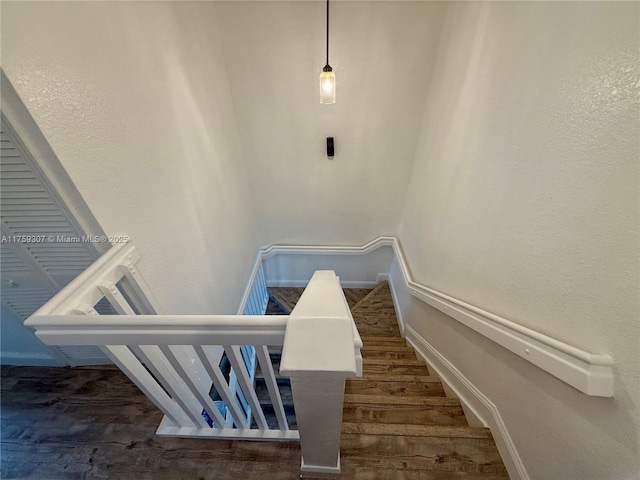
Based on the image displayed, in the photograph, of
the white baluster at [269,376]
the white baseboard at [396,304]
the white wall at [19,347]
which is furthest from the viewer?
the white baseboard at [396,304]

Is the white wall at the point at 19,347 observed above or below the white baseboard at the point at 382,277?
above

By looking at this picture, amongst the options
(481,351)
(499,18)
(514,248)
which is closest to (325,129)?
(499,18)

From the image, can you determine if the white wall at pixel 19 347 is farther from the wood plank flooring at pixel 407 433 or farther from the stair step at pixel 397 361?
the stair step at pixel 397 361

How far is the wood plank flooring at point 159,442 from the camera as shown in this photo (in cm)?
104

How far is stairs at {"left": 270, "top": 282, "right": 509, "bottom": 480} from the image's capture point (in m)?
1.03

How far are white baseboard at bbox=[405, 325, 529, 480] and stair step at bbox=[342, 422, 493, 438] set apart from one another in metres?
0.07

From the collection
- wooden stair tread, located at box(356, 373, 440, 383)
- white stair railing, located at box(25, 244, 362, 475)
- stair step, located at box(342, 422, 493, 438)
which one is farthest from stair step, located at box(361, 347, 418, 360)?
white stair railing, located at box(25, 244, 362, 475)

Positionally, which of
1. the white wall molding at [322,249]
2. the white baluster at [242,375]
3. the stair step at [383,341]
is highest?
the white baluster at [242,375]

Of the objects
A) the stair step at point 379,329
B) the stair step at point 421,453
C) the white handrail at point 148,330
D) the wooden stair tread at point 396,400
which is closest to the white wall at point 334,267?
the stair step at point 379,329

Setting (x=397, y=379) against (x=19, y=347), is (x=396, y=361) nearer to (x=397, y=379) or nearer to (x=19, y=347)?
(x=397, y=379)

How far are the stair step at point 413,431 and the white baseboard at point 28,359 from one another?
1823 millimetres

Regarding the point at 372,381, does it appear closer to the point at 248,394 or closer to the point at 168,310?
the point at 248,394

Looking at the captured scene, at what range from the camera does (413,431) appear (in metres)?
1.15

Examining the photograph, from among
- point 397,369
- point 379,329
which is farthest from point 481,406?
point 379,329
